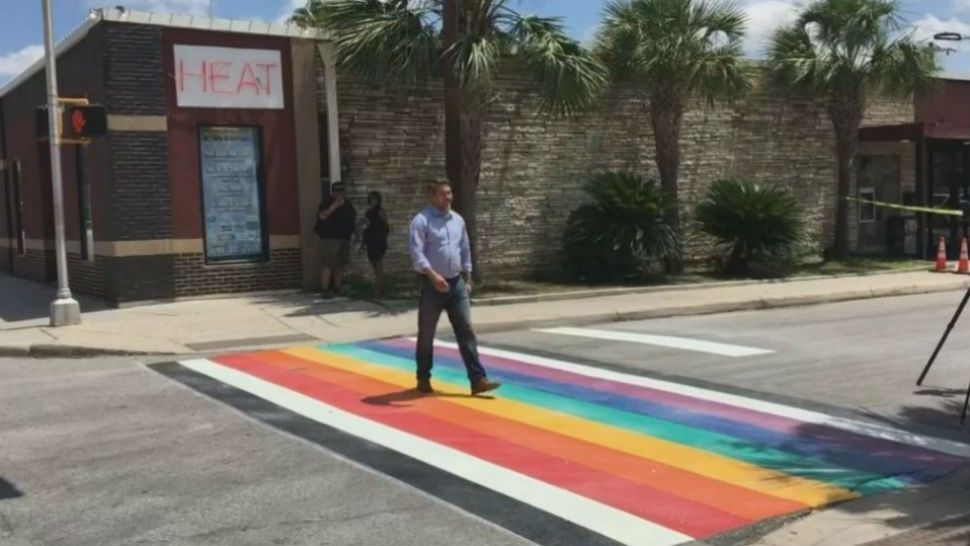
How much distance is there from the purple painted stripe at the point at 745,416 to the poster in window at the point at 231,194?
666 centimetres

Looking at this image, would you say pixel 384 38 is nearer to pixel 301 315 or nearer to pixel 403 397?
pixel 301 315

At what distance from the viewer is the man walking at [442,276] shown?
8336 millimetres

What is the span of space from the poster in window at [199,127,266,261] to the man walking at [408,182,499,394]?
794 cm

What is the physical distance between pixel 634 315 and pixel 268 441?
8.16 m

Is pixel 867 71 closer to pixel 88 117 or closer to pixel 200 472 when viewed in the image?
pixel 88 117

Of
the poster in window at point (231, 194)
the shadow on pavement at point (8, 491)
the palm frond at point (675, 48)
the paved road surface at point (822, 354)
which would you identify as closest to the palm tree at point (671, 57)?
the palm frond at point (675, 48)

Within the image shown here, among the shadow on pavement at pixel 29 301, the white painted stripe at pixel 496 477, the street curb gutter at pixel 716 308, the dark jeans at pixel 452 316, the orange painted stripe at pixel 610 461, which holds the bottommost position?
the street curb gutter at pixel 716 308

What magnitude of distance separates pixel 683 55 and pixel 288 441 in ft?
43.7

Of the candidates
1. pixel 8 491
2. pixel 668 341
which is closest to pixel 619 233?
pixel 668 341

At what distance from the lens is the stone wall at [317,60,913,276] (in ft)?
55.9

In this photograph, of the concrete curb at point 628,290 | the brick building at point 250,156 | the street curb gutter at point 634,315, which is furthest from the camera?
the concrete curb at point 628,290

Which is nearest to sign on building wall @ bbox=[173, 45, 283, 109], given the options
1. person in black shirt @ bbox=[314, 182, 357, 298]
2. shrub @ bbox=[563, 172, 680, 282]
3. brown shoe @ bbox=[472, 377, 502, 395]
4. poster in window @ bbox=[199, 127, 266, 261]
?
poster in window @ bbox=[199, 127, 266, 261]

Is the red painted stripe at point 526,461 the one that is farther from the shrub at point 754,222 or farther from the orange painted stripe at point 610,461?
the shrub at point 754,222

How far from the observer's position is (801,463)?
6430mm
